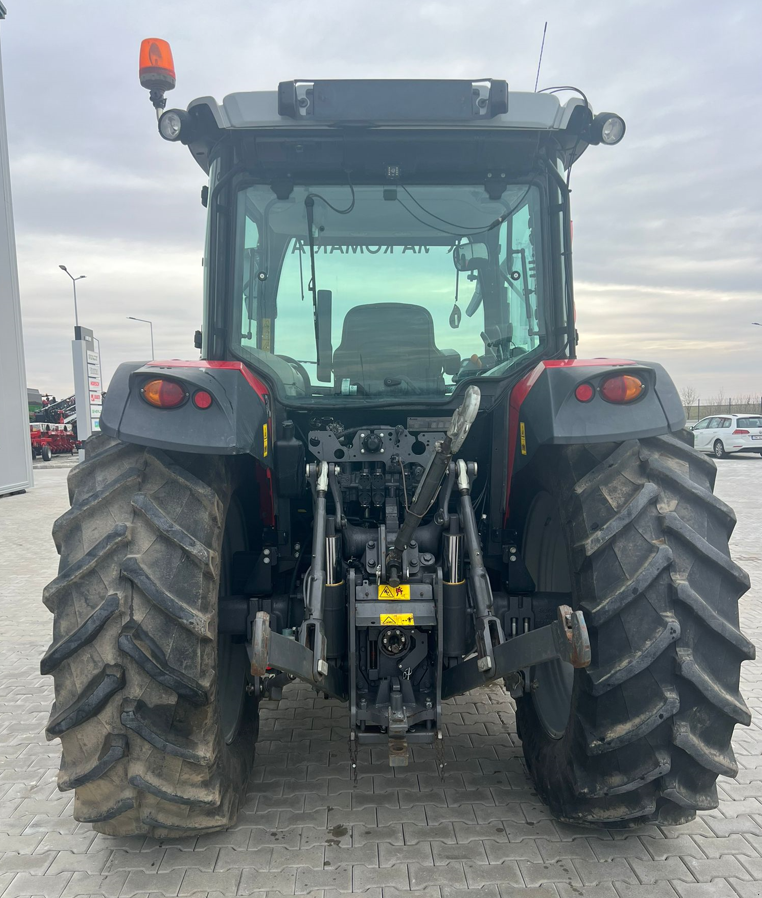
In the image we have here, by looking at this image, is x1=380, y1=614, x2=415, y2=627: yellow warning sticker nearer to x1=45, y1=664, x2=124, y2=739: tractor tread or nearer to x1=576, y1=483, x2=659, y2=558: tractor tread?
x1=576, y1=483, x2=659, y2=558: tractor tread

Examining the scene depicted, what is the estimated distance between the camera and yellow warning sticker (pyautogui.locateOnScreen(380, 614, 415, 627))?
8.78 feet

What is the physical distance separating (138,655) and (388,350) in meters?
1.65

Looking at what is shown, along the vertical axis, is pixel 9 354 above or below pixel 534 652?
above

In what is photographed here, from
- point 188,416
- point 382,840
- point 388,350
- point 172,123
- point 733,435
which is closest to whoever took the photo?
point 188,416

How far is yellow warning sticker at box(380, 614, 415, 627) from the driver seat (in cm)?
99

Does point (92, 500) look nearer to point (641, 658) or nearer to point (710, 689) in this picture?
point (641, 658)

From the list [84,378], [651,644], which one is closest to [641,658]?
[651,644]

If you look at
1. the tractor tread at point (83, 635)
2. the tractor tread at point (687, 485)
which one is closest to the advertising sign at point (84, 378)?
the tractor tread at point (83, 635)

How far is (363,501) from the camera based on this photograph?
119 inches

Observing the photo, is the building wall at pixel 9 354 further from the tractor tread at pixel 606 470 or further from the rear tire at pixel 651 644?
the rear tire at pixel 651 644

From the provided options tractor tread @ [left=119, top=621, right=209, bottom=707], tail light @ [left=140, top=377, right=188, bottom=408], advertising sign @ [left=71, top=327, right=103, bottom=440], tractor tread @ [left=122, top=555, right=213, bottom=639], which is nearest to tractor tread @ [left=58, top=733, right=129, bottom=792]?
tractor tread @ [left=119, top=621, right=209, bottom=707]

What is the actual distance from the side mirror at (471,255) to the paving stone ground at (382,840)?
7.61 feet

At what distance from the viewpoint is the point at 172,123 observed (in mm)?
2877

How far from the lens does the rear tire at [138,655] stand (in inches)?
88.2
